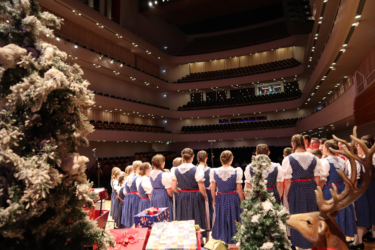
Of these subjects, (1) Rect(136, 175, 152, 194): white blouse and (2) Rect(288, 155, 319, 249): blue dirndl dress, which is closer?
(2) Rect(288, 155, 319, 249): blue dirndl dress

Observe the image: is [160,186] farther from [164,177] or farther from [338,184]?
[338,184]

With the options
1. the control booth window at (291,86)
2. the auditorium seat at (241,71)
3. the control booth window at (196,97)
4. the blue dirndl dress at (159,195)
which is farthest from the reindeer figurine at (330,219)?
the control booth window at (196,97)

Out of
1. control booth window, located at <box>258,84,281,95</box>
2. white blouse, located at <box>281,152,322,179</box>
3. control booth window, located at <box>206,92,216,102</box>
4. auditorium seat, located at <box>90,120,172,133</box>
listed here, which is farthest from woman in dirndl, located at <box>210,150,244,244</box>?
control booth window, located at <box>206,92,216,102</box>

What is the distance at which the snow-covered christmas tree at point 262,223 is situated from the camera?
1859mm

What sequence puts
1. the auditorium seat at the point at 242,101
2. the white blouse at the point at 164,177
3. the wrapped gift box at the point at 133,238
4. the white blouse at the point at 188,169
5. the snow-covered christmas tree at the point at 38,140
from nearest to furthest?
the snow-covered christmas tree at the point at 38,140 → the wrapped gift box at the point at 133,238 → the white blouse at the point at 188,169 → the white blouse at the point at 164,177 → the auditorium seat at the point at 242,101

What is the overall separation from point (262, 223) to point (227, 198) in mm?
2185

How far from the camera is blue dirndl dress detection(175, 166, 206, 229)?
4.41 metres

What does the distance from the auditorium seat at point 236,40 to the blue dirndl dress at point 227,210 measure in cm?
1826

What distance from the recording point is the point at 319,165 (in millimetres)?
3793

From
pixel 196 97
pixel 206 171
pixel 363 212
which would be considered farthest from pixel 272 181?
pixel 196 97

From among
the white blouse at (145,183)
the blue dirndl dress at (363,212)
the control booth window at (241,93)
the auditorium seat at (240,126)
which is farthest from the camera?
the control booth window at (241,93)

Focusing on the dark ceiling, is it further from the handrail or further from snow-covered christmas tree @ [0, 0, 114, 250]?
snow-covered christmas tree @ [0, 0, 114, 250]

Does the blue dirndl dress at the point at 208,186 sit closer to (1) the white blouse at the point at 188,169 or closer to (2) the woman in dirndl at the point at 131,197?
(1) the white blouse at the point at 188,169

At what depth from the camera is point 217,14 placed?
24.0 m
